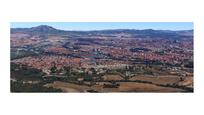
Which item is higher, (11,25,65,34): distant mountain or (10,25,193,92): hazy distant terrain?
(11,25,65,34): distant mountain

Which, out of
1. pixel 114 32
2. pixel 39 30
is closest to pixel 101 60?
pixel 114 32

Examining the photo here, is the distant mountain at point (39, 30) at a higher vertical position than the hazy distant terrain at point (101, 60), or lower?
higher

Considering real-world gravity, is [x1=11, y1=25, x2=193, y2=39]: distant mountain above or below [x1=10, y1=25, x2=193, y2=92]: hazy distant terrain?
above

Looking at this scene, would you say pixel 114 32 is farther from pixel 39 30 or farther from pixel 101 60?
pixel 39 30

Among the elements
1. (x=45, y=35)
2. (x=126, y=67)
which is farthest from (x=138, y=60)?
(x=45, y=35)
